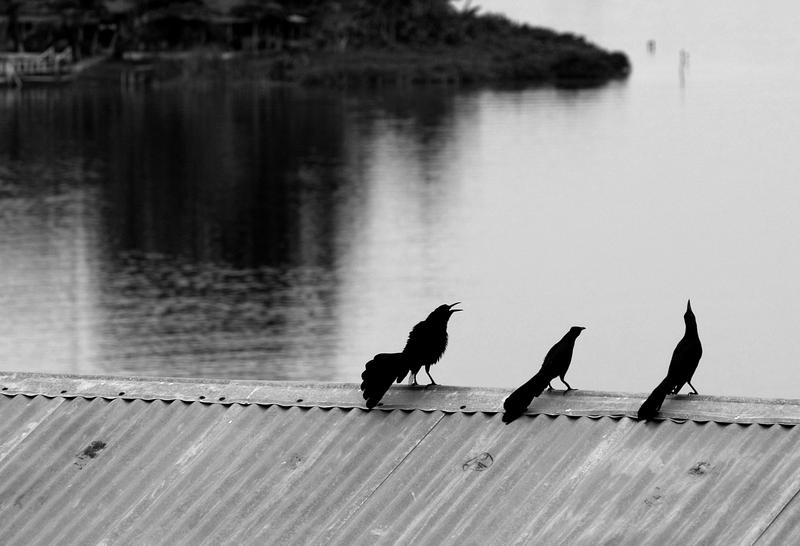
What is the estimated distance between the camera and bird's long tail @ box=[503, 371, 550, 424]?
27.3 ft

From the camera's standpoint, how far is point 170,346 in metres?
28.6

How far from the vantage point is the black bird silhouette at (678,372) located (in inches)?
320

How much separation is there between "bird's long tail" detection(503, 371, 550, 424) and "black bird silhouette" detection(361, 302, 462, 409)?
57 cm

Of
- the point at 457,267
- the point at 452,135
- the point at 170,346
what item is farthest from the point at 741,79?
the point at 170,346

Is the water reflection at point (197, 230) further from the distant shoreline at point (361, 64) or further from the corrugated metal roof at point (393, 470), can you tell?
the corrugated metal roof at point (393, 470)

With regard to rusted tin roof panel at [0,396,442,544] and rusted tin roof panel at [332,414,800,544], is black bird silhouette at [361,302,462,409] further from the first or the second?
rusted tin roof panel at [332,414,800,544]

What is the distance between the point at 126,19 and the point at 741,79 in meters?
38.2

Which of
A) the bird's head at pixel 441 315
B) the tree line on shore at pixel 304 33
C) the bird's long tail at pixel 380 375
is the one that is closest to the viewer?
the bird's long tail at pixel 380 375

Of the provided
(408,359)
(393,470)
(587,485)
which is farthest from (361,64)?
(587,485)

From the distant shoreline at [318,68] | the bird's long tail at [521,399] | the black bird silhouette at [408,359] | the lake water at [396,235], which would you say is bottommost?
the lake water at [396,235]

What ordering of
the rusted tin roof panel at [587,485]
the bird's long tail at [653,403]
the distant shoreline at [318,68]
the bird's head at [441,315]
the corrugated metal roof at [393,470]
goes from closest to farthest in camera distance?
the rusted tin roof panel at [587,485], the corrugated metal roof at [393,470], the bird's long tail at [653,403], the bird's head at [441,315], the distant shoreline at [318,68]

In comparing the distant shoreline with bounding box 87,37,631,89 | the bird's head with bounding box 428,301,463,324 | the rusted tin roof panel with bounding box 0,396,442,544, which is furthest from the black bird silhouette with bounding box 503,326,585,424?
the distant shoreline with bounding box 87,37,631,89

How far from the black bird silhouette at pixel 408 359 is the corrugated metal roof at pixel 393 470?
6.7 inches

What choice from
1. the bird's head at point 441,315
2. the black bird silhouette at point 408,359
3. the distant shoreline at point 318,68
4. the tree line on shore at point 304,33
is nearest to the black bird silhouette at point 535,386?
the black bird silhouette at point 408,359
